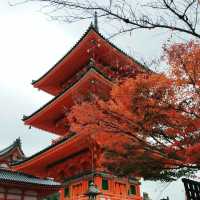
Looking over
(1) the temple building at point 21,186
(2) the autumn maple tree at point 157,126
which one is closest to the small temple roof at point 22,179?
(1) the temple building at point 21,186

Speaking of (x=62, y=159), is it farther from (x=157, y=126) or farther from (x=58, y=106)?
(x=157, y=126)

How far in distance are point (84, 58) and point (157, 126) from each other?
1061 centimetres

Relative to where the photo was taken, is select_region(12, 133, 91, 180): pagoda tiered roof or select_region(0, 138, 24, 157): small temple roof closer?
select_region(12, 133, 91, 180): pagoda tiered roof

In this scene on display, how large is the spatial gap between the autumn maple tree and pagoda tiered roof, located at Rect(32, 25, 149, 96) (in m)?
7.64

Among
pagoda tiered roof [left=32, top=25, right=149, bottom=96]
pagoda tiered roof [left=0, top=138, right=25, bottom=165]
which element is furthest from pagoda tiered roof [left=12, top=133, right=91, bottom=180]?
pagoda tiered roof [left=0, top=138, right=25, bottom=165]

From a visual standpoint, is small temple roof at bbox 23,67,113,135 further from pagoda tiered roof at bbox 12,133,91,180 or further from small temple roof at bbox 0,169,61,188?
small temple roof at bbox 0,169,61,188

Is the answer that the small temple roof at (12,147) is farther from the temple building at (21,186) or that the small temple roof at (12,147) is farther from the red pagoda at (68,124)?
the red pagoda at (68,124)

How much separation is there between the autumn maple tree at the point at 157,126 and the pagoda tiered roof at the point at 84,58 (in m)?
7.64

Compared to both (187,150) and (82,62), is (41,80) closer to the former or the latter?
(82,62)

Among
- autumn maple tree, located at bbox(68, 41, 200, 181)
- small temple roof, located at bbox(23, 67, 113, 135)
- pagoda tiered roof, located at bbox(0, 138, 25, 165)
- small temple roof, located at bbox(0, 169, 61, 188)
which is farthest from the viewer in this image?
pagoda tiered roof, located at bbox(0, 138, 25, 165)

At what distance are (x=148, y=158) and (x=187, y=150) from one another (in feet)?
3.14

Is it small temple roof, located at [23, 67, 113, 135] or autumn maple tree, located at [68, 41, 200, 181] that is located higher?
small temple roof, located at [23, 67, 113, 135]

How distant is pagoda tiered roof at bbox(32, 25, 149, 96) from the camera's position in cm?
1620

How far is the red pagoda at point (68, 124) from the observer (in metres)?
13.8
